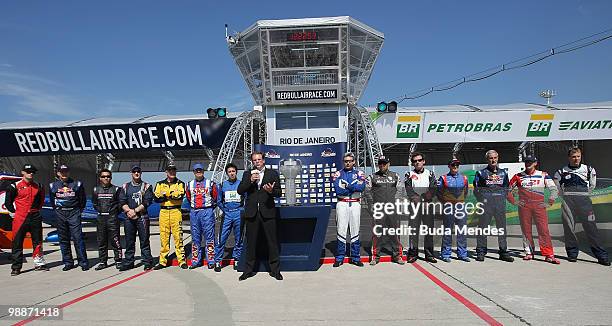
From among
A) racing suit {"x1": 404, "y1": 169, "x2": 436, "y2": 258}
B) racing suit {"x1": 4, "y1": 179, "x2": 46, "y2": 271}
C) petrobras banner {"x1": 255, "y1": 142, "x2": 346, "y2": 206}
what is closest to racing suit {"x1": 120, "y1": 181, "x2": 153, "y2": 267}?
racing suit {"x1": 4, "y1": 179, "x2": 46, "y2": 271}

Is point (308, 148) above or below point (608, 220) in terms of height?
above

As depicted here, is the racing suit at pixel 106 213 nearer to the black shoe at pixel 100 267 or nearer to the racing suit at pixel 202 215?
the black shoe at pixel 100 267

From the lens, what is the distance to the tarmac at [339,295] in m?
3.98

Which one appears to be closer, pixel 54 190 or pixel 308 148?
pixel 54 190

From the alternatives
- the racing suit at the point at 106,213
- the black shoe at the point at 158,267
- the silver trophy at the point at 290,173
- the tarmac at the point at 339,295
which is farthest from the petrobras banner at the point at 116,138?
the tarmac at the point at 339,295

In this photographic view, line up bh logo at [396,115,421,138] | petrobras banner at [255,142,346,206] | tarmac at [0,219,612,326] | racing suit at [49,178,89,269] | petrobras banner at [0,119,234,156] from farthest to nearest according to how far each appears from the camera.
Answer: bh logo at [396,115,421,138], petrobras banner at [0,119,234,156], petrobras banner at [255,142,346,206], racing suit at [49,178,89,269], tarmac at [0,219,612,326]

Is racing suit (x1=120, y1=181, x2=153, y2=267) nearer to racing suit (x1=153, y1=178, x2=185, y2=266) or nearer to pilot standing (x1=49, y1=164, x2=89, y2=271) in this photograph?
racing suit (x1=153, y1=178, x2=185, y2=266)

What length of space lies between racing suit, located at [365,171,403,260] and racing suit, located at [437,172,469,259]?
0.79 meters

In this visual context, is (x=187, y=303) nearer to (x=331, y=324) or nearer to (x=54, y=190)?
(x=331, y=324)

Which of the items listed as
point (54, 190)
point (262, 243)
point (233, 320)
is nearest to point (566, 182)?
point (262, 243)

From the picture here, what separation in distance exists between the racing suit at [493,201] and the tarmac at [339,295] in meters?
0.32

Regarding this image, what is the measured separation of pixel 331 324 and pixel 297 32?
670 inches

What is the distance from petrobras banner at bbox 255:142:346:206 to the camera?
51.4 ft

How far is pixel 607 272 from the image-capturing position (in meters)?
5.78
